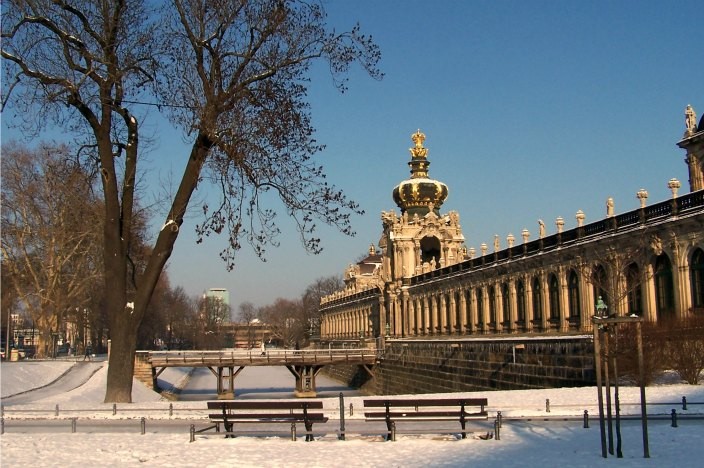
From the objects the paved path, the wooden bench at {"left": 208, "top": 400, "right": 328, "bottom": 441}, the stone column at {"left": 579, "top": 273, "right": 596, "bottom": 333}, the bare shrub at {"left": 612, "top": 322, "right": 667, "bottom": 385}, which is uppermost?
the stone column at {"left": 579, "top": 273, "right": 596, "bottom": 333}

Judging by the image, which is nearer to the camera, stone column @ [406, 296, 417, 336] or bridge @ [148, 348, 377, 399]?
bridge @ [148, 348, 377, 399]

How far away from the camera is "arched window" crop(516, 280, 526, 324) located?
140 ft

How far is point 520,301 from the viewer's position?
4331cm

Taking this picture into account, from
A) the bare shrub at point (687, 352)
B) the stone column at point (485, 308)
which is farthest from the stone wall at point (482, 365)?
the stone column at point (485, 308)

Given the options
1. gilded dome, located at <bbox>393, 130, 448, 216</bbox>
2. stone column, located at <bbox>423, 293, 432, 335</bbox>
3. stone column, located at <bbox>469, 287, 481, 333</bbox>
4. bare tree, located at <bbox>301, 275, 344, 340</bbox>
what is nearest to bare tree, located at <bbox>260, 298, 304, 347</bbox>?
bare tree, located at <bbox>301, 275, 344, 340</bbox>

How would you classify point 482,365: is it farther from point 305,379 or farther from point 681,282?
point 305,379

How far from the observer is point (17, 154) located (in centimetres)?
4762

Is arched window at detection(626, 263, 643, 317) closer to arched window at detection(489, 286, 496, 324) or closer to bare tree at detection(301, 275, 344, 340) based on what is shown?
arched window at detection(489, 286, 496, 324)

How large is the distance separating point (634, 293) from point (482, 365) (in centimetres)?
757

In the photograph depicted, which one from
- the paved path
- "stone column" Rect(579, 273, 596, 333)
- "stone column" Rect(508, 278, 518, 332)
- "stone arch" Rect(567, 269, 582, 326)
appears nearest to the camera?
the paved path

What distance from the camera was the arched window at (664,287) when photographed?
3012cm

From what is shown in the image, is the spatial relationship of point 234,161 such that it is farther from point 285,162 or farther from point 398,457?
point 398,457

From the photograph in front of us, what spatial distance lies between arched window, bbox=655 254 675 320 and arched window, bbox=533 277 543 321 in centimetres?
969

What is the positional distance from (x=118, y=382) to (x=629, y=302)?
66.8 ft
